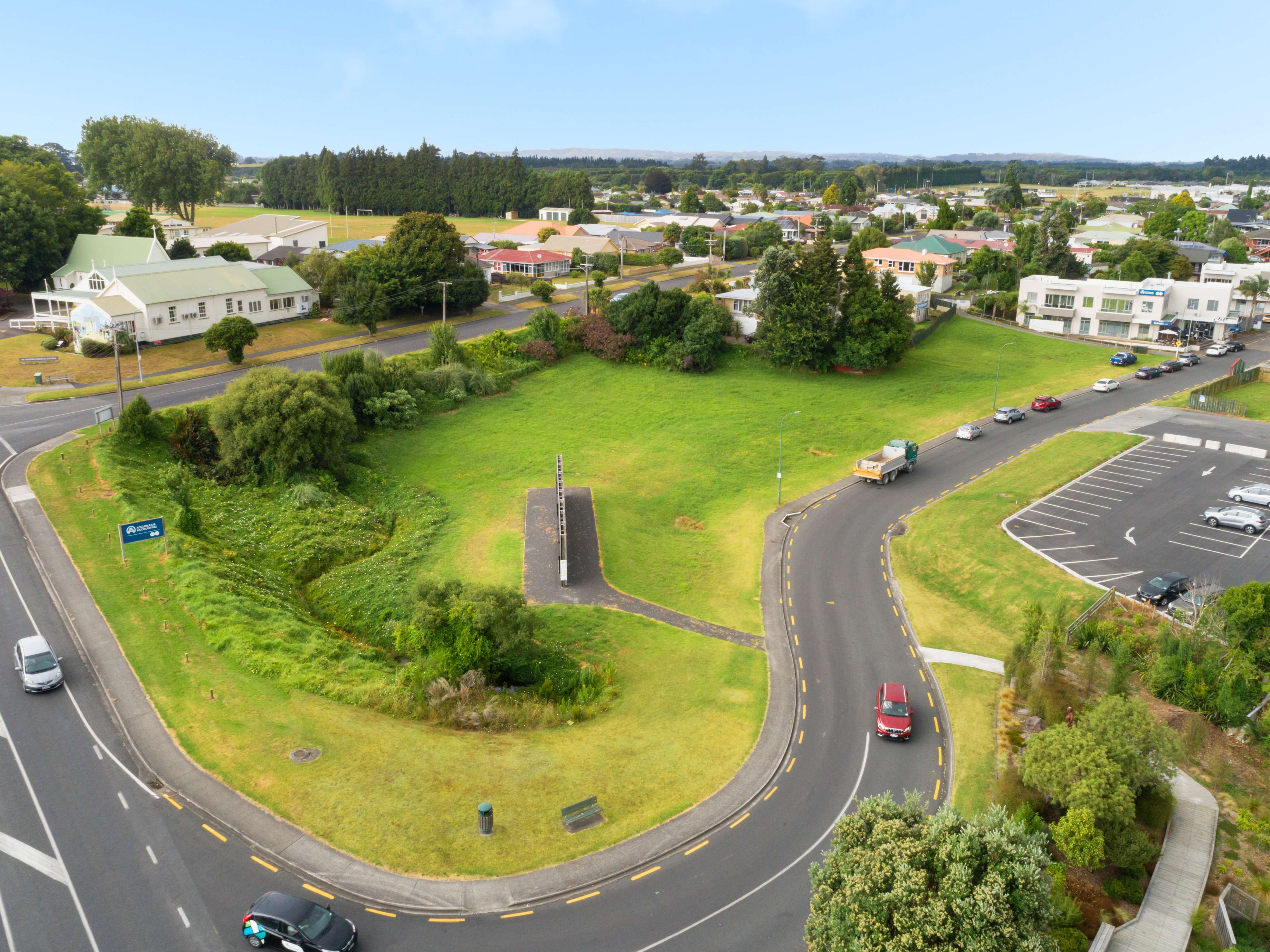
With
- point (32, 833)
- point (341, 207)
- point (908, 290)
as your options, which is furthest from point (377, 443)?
point (341, 207)

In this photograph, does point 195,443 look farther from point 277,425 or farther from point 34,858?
point 34,858

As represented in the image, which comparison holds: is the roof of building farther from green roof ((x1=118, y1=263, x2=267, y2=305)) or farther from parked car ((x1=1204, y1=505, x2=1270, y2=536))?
parked car ((x1=1204, y1=505, x2=1270, y2=536))

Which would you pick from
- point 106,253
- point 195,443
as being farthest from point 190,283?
point 195,443

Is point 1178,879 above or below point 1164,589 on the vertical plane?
below

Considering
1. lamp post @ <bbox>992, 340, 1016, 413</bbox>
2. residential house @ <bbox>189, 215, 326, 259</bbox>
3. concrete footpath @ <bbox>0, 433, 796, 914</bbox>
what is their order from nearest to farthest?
concrete footpath @ <bbox>0, 433, 796, 914</bbox>
lamp post @ <bbox>992, 340, 1016, 413</bbox>
residential house @ <bbox>189, 215, 326, 259</bbox>

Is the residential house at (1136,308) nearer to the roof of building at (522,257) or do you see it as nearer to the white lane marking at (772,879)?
the roof of building at (522,257)

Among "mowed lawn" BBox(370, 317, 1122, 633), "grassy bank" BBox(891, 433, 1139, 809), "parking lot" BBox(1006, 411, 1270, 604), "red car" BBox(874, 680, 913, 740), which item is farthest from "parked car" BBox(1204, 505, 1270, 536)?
"red car" BBox(874, 680, 913, 740)
